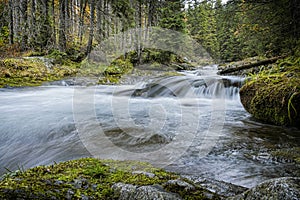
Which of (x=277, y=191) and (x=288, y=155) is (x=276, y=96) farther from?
(x=277, y=191)

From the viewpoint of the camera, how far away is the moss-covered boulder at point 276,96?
4.74 meters

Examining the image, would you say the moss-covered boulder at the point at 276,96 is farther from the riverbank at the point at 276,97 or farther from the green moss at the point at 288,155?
the green moss at the point at 288,155

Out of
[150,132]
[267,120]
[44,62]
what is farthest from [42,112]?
[44,62]

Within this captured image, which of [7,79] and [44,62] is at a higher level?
[44,62]

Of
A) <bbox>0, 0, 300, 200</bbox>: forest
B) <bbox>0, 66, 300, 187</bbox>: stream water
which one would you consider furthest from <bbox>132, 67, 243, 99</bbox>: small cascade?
<bbox>0, 66, 300, 187</bbox>: stream water

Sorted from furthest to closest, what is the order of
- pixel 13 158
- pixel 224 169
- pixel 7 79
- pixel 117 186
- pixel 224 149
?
pixel 7 79 < pixel 224 149 < pixel 13 158 < pixel 224 169 < pixel 117 186

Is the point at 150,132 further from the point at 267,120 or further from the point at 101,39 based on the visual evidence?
A: the point at 101,39

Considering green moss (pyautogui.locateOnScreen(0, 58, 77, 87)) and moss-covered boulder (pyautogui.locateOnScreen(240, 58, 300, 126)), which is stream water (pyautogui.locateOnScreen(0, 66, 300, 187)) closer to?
moss-covered boulder (pyautogui.locateOnScreen(240, 58, 300, 126))

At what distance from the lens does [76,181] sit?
183cm

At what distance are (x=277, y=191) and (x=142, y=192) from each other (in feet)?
2.85

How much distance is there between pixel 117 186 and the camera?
1.78m

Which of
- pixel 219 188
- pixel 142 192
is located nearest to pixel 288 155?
pixel 219 188

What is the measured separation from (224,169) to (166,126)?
7.99 feet

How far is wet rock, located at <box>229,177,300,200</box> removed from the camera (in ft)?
4.24
